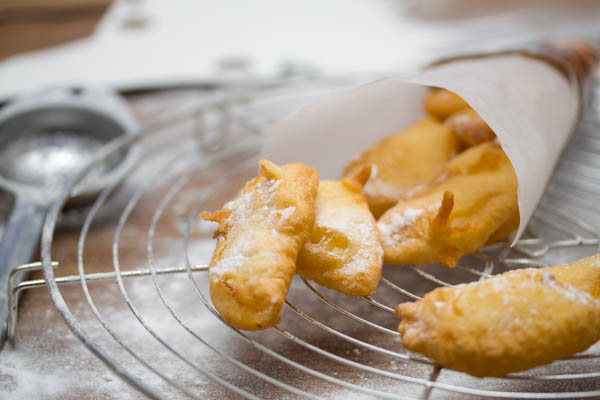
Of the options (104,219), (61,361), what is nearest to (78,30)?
(104,219)

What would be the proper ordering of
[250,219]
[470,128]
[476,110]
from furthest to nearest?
[470,128], [476,110], [250,219]

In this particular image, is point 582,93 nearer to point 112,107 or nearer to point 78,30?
point 112,107

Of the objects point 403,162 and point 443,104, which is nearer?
point 403,162

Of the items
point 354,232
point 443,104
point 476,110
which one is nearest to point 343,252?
point 354,232

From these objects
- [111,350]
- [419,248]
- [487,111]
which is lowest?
[111,350]

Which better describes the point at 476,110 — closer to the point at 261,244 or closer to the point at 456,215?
the point at 456,215

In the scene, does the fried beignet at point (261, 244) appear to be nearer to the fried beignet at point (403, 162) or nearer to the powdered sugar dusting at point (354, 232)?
the powdered sugar dusting at point (354, 232)

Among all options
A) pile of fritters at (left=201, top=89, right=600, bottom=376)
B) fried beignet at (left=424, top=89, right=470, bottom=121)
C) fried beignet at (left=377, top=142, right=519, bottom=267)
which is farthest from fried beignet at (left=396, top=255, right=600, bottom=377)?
fried beignet at (left=424, top=89, right=470, bottom=121)

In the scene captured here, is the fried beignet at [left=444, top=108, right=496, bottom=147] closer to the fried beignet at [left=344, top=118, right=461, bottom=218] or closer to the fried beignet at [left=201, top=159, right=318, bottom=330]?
the fried beignet at [left=344, top=118, right=461, bottom=218]
